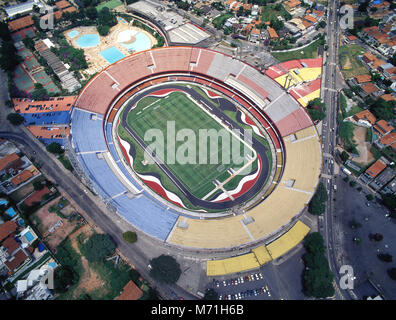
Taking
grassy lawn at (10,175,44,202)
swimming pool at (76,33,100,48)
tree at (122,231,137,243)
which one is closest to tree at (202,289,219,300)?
tree at (122,231,137,243)

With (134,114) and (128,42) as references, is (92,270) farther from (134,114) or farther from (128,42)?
(128,42)

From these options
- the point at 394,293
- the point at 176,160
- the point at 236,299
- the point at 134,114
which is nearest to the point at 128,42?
the point at 134,114

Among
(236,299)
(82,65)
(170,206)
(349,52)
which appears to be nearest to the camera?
(236,299)

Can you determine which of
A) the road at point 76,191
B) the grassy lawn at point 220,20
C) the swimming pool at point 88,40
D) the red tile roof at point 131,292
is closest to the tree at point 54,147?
the road at point 76,191

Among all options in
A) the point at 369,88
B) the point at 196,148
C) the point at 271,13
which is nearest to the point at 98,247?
the point at 196,148

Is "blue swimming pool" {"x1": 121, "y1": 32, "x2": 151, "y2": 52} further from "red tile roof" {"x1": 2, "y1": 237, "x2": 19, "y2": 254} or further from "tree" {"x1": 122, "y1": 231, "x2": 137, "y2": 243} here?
"red tile roof" {"x1": 2, "y1": 237, "x2": 19, "y2": 254}

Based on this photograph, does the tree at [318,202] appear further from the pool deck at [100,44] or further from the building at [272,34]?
the pool deck at [100,44]

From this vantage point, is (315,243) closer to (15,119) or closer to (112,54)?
(15,119)
